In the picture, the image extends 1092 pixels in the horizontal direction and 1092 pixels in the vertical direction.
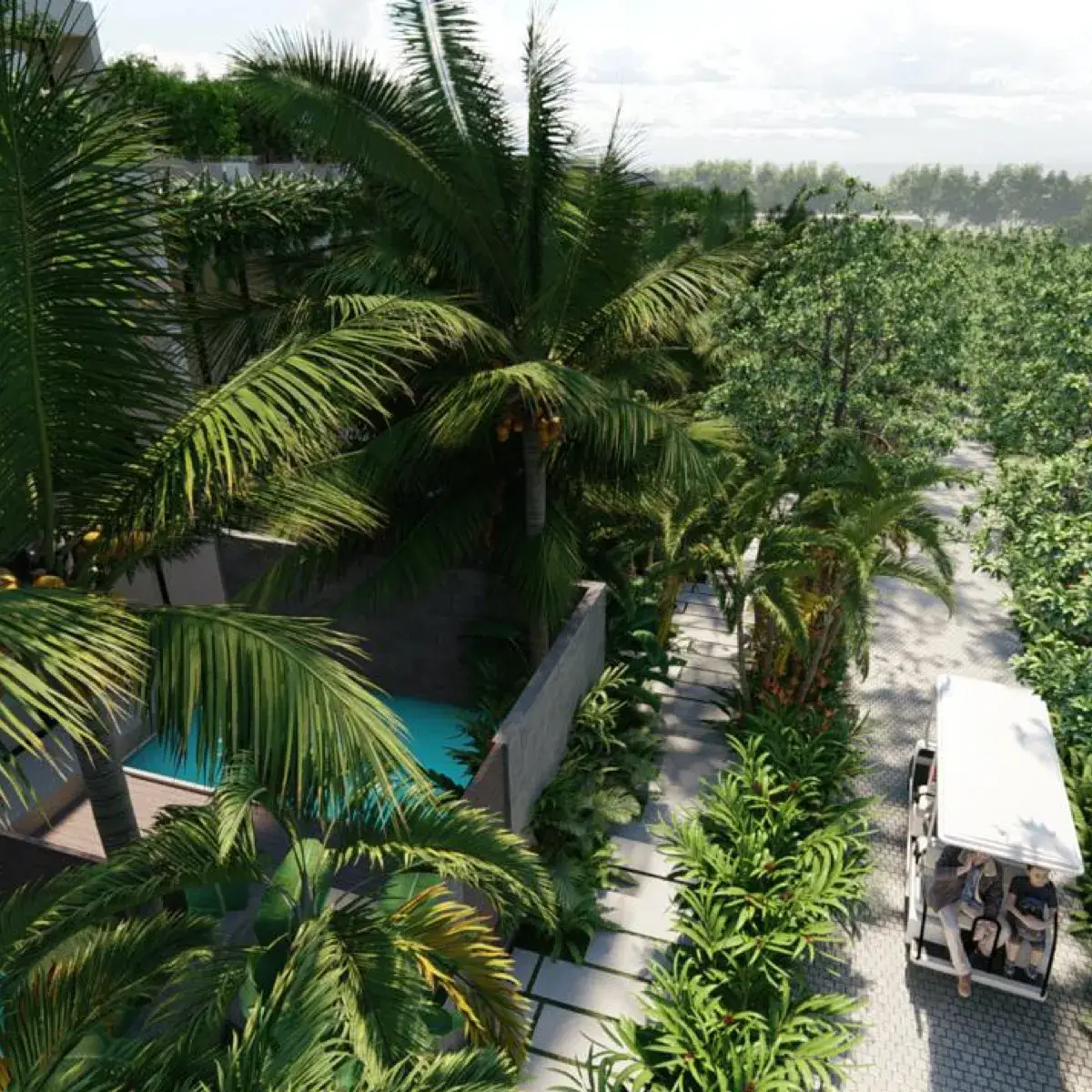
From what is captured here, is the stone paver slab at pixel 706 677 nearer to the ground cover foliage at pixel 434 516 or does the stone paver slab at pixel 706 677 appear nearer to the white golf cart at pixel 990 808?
the ground cover foliage at pixel 434 516

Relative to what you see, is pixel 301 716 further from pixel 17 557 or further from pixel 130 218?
pixel 130 218

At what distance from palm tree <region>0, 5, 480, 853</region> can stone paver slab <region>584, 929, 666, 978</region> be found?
3.75 meters

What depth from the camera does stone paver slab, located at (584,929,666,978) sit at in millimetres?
6199

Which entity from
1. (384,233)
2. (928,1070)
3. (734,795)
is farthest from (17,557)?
(928,1070)

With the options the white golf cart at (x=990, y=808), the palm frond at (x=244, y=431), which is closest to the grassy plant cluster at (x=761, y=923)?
the white golf cart at (x=990, y=808)

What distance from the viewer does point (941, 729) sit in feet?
22.5

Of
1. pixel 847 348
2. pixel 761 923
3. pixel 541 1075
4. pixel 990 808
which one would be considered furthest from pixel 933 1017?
pixel 847 348

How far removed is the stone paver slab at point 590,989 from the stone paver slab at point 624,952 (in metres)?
0.08

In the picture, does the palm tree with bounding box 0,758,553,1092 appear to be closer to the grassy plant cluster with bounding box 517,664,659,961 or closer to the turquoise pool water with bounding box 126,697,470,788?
the grassy plant cluster with bounding box 517,664,659,961

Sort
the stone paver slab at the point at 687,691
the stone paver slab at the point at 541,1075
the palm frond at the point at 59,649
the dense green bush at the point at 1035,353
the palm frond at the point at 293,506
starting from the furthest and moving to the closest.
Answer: the stone paver slab at the point at 687,691
the dense green bush at the point at 1035,353
the stone paver slab at the point at 541,1075
the palm frond at the point at 293,506
the palm frond at the point at 59,649

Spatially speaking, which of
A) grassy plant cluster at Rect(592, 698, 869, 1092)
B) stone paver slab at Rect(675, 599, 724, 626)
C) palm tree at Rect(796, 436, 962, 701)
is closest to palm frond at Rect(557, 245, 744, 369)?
palm tree at Rect(796, 436, 962, 701)

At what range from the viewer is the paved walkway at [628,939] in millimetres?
5664

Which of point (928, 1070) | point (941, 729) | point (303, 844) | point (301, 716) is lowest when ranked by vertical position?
point (928, 1070)

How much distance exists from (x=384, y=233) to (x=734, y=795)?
18.9ft
